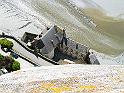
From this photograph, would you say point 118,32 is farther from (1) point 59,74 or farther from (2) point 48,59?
(1) point 59,74

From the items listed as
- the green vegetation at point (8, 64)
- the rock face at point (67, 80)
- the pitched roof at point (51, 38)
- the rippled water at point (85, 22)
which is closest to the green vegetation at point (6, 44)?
the green vegetation at point (8, 64)

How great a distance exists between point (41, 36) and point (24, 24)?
30.1 ft

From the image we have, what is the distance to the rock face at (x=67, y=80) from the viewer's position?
916cm

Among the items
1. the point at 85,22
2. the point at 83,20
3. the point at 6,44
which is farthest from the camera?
the point at 83,20

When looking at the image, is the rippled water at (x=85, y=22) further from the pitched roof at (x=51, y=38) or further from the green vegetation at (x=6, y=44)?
the green vegetation at (x=6, y=44)

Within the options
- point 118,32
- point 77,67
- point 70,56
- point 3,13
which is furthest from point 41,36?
point 77,67

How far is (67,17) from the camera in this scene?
66375 millimetres

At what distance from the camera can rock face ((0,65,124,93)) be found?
916 centimetres

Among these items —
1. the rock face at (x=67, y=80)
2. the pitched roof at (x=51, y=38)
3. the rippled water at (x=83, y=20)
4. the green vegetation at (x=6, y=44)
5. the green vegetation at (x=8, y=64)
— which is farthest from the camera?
the rippled water at (x=83, y=20)

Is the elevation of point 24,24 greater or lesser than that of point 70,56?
greater

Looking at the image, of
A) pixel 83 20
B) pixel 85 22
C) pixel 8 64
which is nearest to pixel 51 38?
pixel 85 22

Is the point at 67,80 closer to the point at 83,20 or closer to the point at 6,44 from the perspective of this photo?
the point at 6,44

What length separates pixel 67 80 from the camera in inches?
382

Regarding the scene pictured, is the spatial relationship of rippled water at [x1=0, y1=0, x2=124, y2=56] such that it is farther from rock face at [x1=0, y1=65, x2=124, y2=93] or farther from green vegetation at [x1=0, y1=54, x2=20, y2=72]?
rock face at [x1=0, y1=65, x2=124, y2=93]
